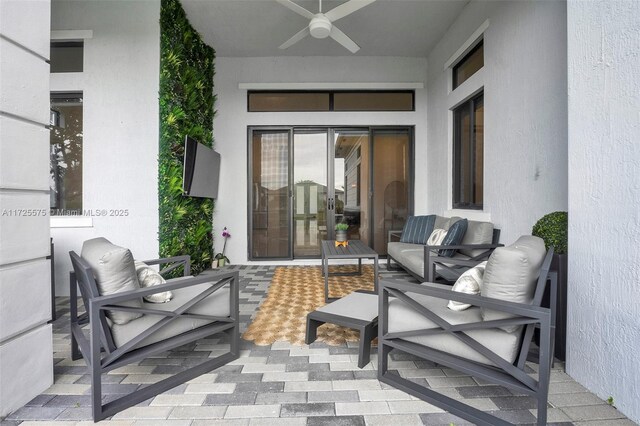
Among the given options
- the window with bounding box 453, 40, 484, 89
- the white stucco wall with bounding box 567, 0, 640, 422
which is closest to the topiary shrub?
the white stucco wall with bounding box 567, 0, 640, 422

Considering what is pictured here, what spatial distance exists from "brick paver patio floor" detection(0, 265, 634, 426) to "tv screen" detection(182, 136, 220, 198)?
2.37m

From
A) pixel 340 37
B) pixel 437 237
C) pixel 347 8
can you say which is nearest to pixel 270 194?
pixel 340 37

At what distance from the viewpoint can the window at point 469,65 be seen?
3.75 metres

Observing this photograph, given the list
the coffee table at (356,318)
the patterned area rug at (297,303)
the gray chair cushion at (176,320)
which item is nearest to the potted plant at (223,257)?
the patterned area rug at (297,303)

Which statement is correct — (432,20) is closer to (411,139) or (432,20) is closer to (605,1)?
(411,139)

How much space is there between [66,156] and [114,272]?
10.1 ft

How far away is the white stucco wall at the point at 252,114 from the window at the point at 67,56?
198cm

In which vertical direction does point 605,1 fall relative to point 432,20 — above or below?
below

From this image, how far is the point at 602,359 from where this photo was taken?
1.61m

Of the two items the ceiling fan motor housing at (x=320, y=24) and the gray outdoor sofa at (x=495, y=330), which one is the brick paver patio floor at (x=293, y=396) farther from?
the ceiling fan motor housing at (x=320, y=24)

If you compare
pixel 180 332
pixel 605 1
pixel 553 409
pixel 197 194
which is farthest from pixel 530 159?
pixel 197 194

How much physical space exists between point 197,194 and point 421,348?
3646 mm

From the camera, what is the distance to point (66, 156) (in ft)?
11.9

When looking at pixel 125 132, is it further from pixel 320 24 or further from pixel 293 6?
pixel 320 24
